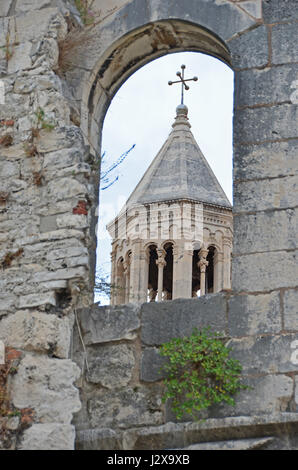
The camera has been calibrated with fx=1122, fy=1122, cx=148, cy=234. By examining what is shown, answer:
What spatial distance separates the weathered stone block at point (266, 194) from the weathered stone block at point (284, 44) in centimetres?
93

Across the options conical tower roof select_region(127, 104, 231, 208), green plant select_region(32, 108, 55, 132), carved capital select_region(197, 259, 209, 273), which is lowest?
green plant select_region(32, 108, 55, 132)

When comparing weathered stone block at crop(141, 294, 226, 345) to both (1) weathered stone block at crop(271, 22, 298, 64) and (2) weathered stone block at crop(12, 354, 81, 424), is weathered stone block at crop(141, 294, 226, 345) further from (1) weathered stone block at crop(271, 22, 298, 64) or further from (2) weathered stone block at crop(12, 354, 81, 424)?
(1) weathered stone block at crop(271, 22, 298, 64)

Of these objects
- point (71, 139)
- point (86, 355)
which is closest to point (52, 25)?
point (71, 139)

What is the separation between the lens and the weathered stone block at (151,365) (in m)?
7.50

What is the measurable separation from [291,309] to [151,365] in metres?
1.01

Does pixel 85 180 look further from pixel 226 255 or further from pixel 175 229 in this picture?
pixel 226 255

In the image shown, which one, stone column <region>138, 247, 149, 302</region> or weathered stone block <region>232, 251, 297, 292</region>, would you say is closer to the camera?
weathered stone block <region>232, 251, 297, 292</region>

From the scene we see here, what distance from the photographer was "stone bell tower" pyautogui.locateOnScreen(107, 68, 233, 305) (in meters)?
25.2

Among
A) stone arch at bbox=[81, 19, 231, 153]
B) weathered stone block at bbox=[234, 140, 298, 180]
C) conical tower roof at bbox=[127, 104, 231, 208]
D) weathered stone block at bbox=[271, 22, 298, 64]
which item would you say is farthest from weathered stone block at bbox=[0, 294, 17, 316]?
conical tower roof at bbox=[127, 104, 231, 208]

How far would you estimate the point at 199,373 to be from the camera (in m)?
7.36

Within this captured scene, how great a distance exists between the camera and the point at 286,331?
24.0ft

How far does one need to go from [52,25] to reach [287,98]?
1.89m

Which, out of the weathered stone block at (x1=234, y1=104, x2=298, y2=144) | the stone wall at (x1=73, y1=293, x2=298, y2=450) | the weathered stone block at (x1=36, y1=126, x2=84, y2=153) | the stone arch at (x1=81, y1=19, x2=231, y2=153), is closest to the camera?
the stone wall at (x1=73, y1=293, x2=298, y2=450)

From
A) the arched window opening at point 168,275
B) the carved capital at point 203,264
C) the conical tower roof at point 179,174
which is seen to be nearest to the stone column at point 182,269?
the arched window opening at point 168,275
